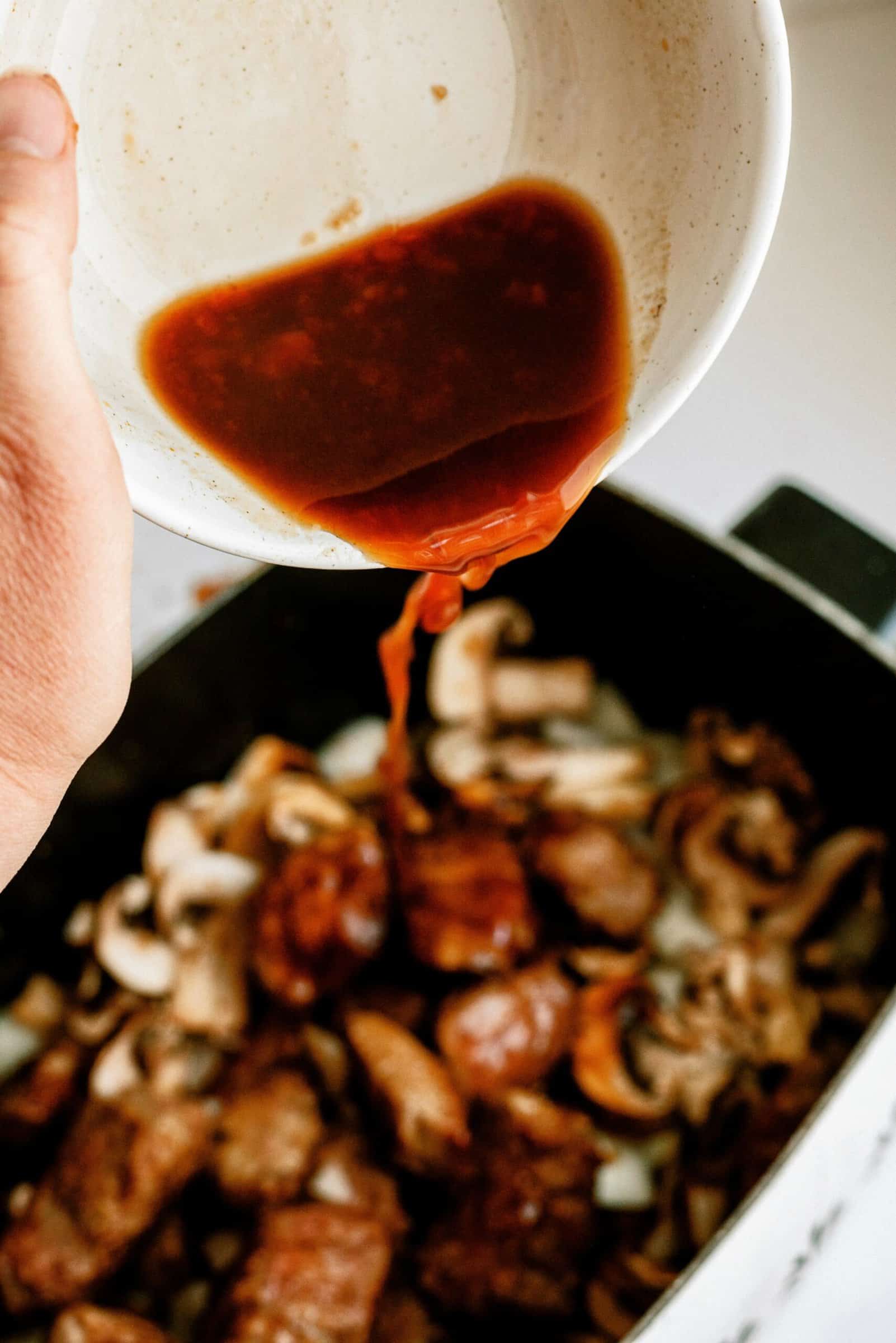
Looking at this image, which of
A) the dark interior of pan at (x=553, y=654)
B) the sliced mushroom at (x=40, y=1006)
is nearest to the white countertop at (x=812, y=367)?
the dark interior of pan at (x=553, y=654)

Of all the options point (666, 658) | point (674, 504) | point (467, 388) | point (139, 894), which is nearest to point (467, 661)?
point (666, 658)

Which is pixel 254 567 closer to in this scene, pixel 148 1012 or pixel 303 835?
pixel 303 835

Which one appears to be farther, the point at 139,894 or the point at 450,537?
the point at 139,894

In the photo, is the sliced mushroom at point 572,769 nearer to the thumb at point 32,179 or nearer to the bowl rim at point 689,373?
the bowl rim at point 689,373

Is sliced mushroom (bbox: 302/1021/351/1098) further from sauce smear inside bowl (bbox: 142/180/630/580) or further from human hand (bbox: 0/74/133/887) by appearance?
sauce smear inside bowl (bbox: 142/180/630/580)

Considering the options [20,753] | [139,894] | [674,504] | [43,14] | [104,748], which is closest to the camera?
[43,14]

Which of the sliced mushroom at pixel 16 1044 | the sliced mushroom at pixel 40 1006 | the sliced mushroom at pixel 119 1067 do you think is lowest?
Answer: the sliced mushroom at pixel 16 1044

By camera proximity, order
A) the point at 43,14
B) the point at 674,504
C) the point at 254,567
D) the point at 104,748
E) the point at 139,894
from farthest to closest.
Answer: the point at 674,504, the point at 254,567, the point at 139,894, the point at 104,748, the point at 43,14

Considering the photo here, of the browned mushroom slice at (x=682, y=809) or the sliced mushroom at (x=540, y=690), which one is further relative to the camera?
the sliced mushroom at (x=540, y=690)
